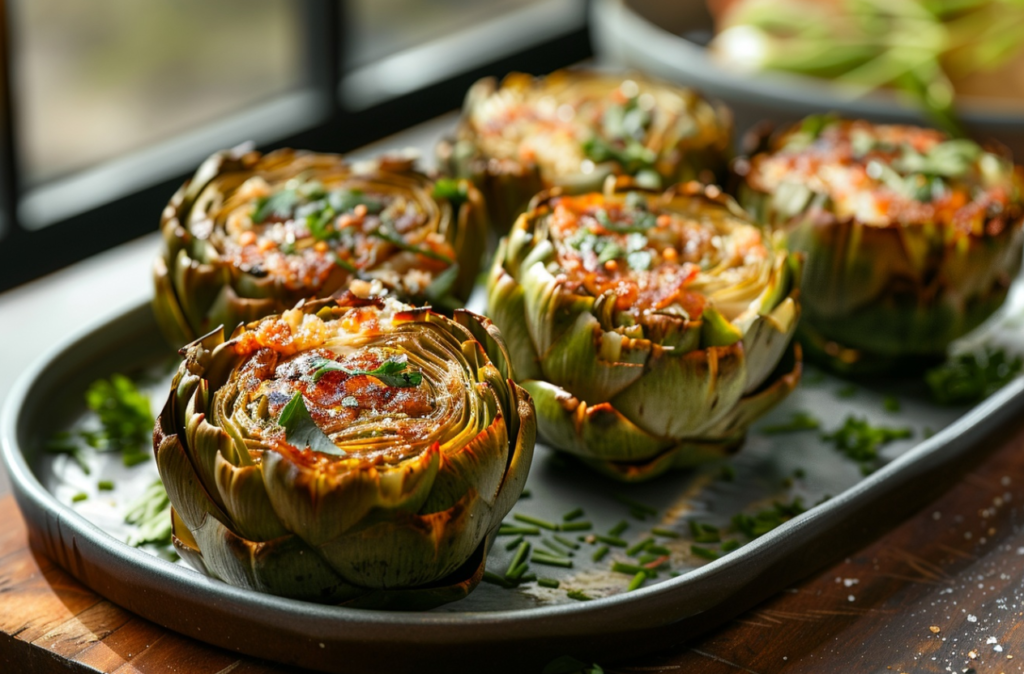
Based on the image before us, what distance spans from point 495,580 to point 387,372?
0.16 metres

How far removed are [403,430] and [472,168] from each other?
418 mm

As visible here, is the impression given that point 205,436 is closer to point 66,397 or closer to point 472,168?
point 66,397

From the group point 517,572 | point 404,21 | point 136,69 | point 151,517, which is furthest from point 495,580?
point 404,21

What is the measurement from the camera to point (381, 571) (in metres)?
0.74

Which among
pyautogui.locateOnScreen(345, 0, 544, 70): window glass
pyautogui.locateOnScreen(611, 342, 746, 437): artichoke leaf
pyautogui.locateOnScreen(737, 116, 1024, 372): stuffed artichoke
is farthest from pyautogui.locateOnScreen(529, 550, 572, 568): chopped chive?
pyautogui.locateOnScreen(345, 0, 544, 70): window glass

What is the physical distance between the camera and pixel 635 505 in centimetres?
93

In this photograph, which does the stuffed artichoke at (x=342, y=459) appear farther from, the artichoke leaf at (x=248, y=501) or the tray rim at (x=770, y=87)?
the tray rim at (x=770, y=87)

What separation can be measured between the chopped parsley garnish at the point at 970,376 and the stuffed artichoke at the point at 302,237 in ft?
→ 1.34

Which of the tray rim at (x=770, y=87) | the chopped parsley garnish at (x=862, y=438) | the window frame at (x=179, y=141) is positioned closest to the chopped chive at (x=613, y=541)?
the chopped parsley garnish at (x=862, y=438)

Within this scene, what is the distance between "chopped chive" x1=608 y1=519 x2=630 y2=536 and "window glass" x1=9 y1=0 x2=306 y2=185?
983 millimetres

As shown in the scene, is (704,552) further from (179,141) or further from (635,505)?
(179,141)

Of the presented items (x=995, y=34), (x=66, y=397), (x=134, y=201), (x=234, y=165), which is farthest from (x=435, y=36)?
(x=66, y=397)

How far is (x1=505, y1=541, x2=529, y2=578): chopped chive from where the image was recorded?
2.77 ft

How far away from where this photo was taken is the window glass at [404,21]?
1.96 m
